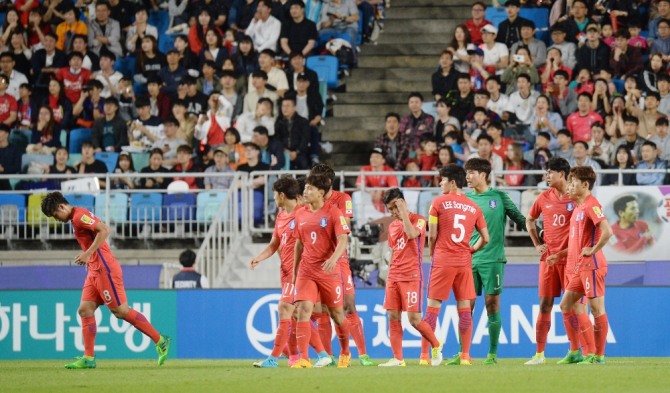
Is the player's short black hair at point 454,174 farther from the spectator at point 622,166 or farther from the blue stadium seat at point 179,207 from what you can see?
the blue stadium seat at point 179,207

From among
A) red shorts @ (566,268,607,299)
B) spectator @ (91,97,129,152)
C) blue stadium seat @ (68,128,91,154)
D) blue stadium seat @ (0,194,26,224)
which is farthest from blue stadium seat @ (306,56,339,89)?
red shorts @ (566,268,607,299)

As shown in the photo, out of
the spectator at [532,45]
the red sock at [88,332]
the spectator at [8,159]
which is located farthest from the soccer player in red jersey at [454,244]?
the spectator at [8,159]

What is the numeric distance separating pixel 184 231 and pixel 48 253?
227 centimetres

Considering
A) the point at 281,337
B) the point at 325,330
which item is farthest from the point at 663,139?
the point at 281,337

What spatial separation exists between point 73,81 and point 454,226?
43.5ft

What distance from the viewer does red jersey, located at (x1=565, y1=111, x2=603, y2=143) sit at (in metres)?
22.5

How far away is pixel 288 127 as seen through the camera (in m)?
23.6

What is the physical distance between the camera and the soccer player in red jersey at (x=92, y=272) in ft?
49.5

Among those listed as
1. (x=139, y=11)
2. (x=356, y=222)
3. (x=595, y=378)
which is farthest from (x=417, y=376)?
(x=139, y=11)

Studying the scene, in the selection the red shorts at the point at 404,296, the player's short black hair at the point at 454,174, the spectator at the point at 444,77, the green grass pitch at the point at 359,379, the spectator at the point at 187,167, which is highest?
the spectator at the point at 444,77

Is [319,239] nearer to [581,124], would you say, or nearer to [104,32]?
[581,124]

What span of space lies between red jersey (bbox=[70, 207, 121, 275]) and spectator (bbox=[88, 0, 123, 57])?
480 inches

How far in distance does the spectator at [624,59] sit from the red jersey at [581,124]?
55.1 inches

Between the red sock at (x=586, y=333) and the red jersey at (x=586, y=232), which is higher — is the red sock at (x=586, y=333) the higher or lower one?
the lower one
